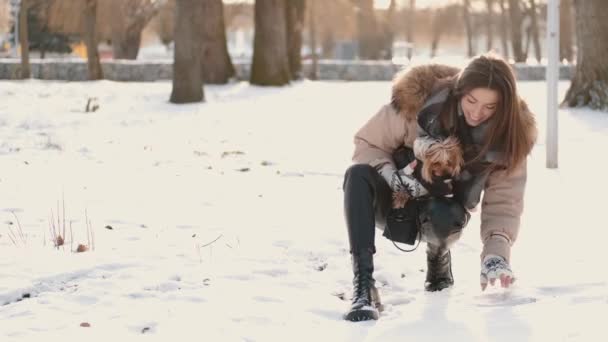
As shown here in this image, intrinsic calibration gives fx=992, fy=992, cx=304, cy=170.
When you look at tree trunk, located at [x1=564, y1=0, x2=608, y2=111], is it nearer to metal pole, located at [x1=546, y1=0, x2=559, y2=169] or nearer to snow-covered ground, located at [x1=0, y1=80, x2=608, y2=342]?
snow-covered ground, located at [x1=0, y1=80, x2=608, y2=342]

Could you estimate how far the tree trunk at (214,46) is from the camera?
2314 centimetres

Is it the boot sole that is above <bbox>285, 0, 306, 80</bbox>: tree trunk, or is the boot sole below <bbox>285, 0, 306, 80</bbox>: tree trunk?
below

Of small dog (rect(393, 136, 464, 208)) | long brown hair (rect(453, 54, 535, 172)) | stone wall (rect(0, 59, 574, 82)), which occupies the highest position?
long brown hair (rect(453, 54, 535, 172))

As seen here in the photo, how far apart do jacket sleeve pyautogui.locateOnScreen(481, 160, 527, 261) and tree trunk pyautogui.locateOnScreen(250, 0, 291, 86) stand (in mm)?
18913

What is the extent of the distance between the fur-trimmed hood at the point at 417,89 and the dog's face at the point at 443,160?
245mm

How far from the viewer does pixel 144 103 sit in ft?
62.2

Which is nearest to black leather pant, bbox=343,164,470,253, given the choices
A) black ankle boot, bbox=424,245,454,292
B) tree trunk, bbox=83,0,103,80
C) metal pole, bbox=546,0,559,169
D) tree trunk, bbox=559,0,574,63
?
black ankle boot, bbox=424,245,454,292

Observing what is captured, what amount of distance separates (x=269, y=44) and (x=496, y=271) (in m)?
19.3

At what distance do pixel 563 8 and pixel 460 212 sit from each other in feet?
105

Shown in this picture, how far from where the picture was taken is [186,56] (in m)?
18.5

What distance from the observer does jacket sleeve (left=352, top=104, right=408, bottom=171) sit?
4250mm

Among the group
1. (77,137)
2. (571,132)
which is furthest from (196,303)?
(571,132)

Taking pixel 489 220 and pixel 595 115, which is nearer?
pixel 489 220

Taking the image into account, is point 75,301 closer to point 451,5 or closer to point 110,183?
point 110,183
